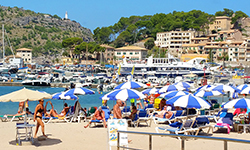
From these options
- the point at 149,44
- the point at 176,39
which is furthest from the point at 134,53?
the point at 176,39

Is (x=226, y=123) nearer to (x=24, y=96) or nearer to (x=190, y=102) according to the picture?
(x=190, y=102)

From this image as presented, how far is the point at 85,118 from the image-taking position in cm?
1525

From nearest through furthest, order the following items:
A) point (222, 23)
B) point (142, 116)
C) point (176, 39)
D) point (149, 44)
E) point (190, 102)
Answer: point (190, 102) < point (142, 116) < point (176, 39) < point (149, 44) < point (222, 23)

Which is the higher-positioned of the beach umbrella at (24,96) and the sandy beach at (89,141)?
the beach umbrella at (24,96)

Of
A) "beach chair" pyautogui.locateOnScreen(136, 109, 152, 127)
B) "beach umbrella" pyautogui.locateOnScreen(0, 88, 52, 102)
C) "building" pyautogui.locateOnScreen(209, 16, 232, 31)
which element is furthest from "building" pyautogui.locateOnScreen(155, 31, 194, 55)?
"beach umbrella" pyautogui.locateOnScreen(0, 88, 52, 102)

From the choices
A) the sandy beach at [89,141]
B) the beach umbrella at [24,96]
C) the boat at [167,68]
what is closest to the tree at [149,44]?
the boat at [167,68]

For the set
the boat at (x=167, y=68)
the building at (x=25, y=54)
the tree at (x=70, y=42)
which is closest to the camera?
the boat at (x=167, y=68)

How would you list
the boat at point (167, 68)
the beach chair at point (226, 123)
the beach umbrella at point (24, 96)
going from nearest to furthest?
the beach umbrella at point (24, 96)
the beach chair at point (226, 123)
the boat at point (167, 68)

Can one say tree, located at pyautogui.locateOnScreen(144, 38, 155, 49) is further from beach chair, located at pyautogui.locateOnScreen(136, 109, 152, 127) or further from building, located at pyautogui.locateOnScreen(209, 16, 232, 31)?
beach chair, located at pyautogui.locateOnScreen(136, 109, 152, 127)

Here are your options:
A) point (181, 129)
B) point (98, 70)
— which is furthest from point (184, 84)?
point (98, 70)

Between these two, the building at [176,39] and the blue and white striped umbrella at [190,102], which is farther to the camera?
the building at [176,39]

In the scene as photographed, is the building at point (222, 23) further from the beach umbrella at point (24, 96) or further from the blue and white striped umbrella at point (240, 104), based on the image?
the beach umbrella at point (24, 96)

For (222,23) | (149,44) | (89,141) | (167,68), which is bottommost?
(89,141)

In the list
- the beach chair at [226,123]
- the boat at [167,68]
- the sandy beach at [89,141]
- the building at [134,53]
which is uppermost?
the building at [134,53]
